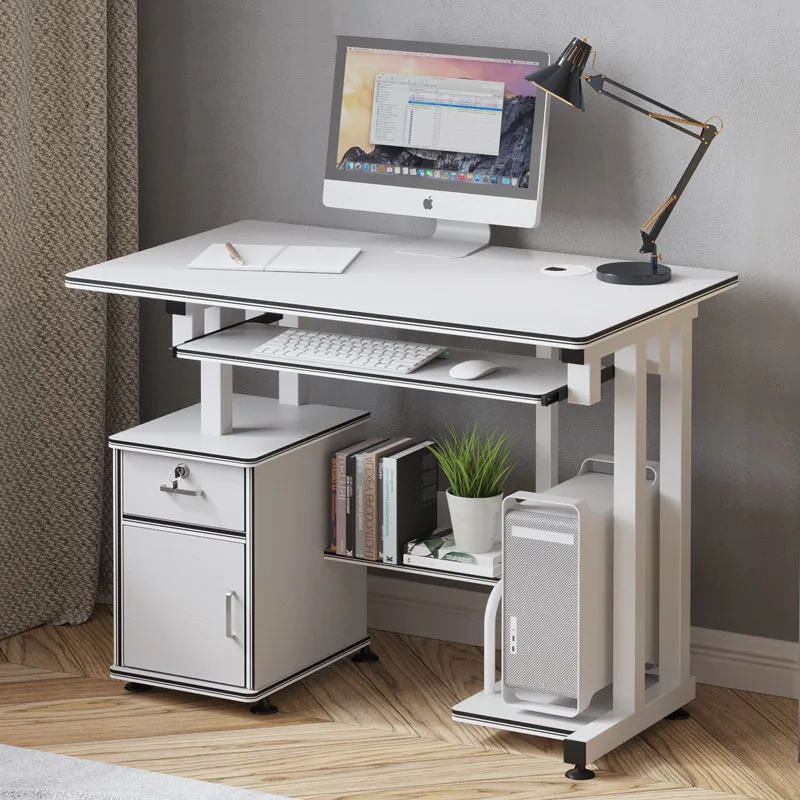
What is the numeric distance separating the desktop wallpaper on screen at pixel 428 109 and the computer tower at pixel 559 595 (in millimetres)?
651

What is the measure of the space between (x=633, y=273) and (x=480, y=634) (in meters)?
0.93

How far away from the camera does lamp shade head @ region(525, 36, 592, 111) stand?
9.41ft

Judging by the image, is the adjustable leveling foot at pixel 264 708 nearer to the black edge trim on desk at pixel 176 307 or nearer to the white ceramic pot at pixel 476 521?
the white ceramic pot at pixel 476 521

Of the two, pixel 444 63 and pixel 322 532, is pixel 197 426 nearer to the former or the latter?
pixel 322 532

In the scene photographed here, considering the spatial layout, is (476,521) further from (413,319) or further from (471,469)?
(413,319)

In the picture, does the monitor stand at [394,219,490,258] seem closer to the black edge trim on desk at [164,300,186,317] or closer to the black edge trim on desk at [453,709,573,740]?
the black edge trim on desk at [164,300,186,317]

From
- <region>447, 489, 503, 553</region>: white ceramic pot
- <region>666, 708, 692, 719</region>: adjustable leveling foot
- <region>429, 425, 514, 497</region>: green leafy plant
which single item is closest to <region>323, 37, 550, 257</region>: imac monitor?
<region>429, 425, 514, 497</region>: green leafy plant

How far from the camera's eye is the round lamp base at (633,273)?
2.89 metres

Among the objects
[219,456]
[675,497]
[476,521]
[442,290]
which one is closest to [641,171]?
[442,290]

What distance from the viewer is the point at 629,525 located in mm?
2809

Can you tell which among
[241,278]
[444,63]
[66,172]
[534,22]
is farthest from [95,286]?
[534,22]

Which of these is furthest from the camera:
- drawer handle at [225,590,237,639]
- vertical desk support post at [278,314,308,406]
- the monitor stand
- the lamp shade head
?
vertical desk support post at [278,314,308,406]

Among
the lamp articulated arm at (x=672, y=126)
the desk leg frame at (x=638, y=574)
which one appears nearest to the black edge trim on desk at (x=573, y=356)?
the desk leg frame at (x=638, y=574)

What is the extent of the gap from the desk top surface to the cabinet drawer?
33 cm
